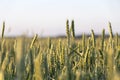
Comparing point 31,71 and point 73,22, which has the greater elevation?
point 73,22

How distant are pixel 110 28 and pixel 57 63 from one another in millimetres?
452

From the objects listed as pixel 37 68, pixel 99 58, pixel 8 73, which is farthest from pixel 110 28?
pixel 37 68

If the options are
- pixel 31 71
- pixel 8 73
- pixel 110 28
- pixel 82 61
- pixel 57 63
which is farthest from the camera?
pixel 110 28

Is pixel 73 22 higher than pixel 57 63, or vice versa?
pixel 73 22

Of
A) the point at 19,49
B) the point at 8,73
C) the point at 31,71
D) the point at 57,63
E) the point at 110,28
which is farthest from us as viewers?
the point at 110,28

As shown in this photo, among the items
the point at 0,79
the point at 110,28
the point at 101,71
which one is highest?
the point at 110,28

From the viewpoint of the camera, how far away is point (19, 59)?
1.70 feet

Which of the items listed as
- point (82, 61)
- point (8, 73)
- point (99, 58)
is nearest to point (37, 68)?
point (8, 73)

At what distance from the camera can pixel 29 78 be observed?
1.13m

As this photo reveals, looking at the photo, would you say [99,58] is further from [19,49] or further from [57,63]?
[19,49]

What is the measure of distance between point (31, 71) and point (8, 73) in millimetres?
299

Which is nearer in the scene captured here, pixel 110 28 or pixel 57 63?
pixel 57 63

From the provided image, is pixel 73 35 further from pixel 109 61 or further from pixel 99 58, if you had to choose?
pixel 109 61

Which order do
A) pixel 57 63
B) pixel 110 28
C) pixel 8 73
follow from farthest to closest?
1. pixel 110 28
2. pixel 57 63
3. pixel 8 73
